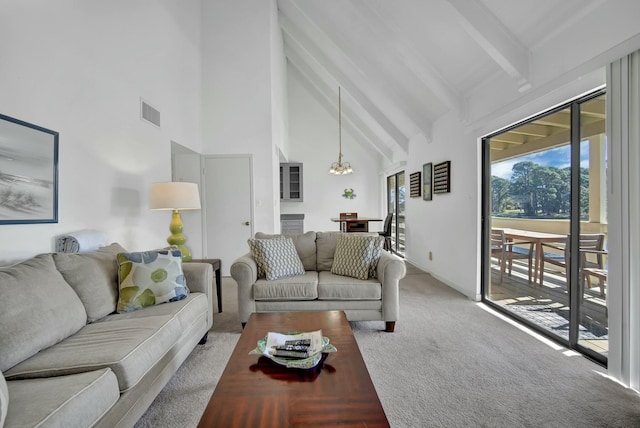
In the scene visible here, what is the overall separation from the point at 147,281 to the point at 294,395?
1430mm

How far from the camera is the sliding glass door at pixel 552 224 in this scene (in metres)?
2.12

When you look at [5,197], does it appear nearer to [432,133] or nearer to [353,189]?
[432,133]

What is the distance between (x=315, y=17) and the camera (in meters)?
4.26

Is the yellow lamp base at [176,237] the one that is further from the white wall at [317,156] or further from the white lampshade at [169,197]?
the white wall at [317,156]

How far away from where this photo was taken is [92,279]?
6.02ft

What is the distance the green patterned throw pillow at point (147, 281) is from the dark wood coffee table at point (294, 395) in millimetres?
871

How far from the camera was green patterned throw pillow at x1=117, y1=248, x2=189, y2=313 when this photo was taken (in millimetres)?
1977

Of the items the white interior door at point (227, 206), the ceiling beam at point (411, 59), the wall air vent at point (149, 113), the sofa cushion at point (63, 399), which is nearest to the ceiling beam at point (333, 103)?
the ceiling beam at point (411, 59)

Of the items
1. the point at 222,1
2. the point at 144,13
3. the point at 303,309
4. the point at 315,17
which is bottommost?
the point at 303,309

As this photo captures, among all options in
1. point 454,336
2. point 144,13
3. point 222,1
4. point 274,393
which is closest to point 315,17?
point 222,1

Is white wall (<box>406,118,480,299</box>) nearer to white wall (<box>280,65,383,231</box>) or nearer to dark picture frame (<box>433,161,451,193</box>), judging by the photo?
dark picture frame (<box>433,161,451,193</box>)

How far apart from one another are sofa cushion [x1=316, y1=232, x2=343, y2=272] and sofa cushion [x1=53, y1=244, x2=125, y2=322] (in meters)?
1.76

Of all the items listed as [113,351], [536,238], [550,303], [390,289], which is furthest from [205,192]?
[550,303]

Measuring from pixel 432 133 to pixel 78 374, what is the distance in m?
4.54
